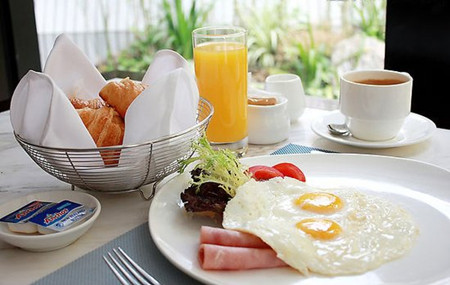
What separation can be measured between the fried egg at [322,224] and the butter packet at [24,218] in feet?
1.16

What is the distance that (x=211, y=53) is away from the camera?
4.99 ft

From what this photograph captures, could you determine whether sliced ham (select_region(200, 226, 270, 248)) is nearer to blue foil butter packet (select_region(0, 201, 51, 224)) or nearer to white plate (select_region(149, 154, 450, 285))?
white plate (select_region(149, 154, 450, 285))

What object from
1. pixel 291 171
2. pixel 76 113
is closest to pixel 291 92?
pixel 291 171

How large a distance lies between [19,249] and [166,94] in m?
0.40

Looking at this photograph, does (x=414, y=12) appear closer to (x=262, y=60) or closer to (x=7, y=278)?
(x=7, y=278)

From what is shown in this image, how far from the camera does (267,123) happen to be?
5.28 ft

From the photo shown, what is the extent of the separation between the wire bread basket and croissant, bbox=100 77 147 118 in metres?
0.13

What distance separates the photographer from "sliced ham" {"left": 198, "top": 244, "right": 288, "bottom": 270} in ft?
3.12

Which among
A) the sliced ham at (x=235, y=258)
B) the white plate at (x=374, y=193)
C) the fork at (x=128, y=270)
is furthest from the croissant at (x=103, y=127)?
the sliced ham at (x=235, y=258)

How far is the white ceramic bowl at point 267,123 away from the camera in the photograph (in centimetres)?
161

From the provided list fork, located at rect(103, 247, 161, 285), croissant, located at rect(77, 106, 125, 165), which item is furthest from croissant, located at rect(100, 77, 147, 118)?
fork, located at rect(103, 247, 161, 285)

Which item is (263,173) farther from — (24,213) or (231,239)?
(24,213)

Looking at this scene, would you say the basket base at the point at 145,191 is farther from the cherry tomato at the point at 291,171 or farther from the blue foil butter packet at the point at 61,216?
the cherry tomato at the point at 291,171

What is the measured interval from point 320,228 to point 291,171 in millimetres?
264
